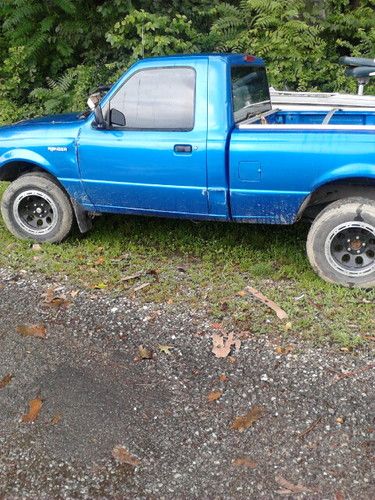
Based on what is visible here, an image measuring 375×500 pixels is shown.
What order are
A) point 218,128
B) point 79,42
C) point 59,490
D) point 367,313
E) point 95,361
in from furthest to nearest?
1. point 79,42
2. point 218,128
3. point 367,313
4. point 95,361
5. point 59,490

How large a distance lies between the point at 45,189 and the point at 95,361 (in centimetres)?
236

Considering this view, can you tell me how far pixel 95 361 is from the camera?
13.7 feet

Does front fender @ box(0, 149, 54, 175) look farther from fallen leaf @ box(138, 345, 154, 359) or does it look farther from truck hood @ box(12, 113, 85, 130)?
fallen leaf @ box(138, 345, 154, 359)

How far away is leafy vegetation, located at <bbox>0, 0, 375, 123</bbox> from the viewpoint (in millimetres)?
9688

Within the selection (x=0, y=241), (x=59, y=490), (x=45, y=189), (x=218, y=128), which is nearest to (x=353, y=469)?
(x=59, y=490)

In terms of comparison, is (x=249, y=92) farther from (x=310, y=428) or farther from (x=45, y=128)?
(x=310, y=428)

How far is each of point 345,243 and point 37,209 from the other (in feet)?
10.3

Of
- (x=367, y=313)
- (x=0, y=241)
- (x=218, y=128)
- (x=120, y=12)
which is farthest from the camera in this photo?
(x=120, y=12)

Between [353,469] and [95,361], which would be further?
[95,361]

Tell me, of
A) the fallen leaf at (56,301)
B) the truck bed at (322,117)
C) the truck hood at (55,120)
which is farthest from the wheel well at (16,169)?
the truck bed at (322,117)

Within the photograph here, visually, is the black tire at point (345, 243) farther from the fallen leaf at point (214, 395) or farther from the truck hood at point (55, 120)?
the truck hood at point (55, 120)

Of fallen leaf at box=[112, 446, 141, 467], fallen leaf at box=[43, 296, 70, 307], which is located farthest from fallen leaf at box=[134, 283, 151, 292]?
fallen leaf at box=[112, 446, 141, 467]

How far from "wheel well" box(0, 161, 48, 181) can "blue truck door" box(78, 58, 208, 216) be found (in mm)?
843

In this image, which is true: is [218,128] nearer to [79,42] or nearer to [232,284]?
[232,284]
